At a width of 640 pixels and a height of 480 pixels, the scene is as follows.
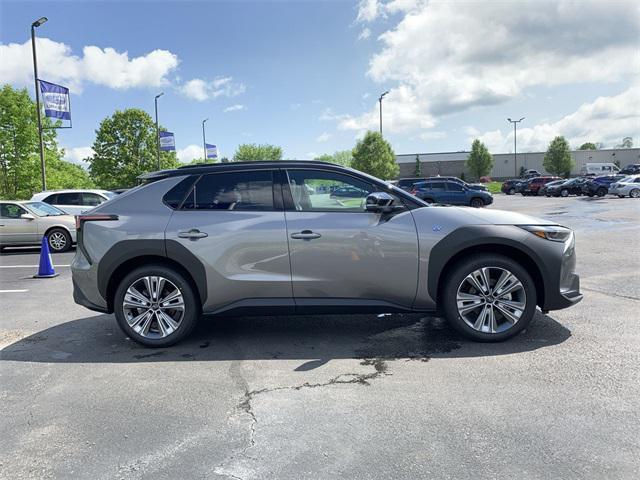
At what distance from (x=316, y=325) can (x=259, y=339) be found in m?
0.70

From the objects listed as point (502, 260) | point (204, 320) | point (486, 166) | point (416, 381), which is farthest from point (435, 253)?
point (486, 166)

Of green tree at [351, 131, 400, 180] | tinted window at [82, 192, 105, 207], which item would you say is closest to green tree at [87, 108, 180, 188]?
green tree at [351, 131, 400, 180]

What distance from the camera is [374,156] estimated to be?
185 feet

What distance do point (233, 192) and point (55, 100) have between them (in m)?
18.2

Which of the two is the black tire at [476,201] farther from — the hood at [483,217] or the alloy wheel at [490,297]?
the alloy wheel at [490,297]

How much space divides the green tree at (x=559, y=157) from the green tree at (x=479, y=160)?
9.40 m

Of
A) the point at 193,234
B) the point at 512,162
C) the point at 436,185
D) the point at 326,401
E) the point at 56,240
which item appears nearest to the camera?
the point at 326,401

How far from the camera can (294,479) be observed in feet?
8.34

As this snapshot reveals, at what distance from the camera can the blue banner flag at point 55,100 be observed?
19.0m

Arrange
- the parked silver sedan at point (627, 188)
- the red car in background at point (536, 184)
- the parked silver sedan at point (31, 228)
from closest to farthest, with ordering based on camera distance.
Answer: the parked silver sedan at point (31, 228)
the parked silver sedan at point (627, 188)
the red car in background at point (536, 184)

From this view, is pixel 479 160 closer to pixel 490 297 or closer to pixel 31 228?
pixel 31 228

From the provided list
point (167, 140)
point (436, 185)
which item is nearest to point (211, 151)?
point (167, 140)

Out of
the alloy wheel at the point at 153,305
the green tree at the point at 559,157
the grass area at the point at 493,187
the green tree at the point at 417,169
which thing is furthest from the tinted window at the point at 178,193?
the green tree at the point at 417,169

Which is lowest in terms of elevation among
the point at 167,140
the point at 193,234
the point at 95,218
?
the point at 193,234
